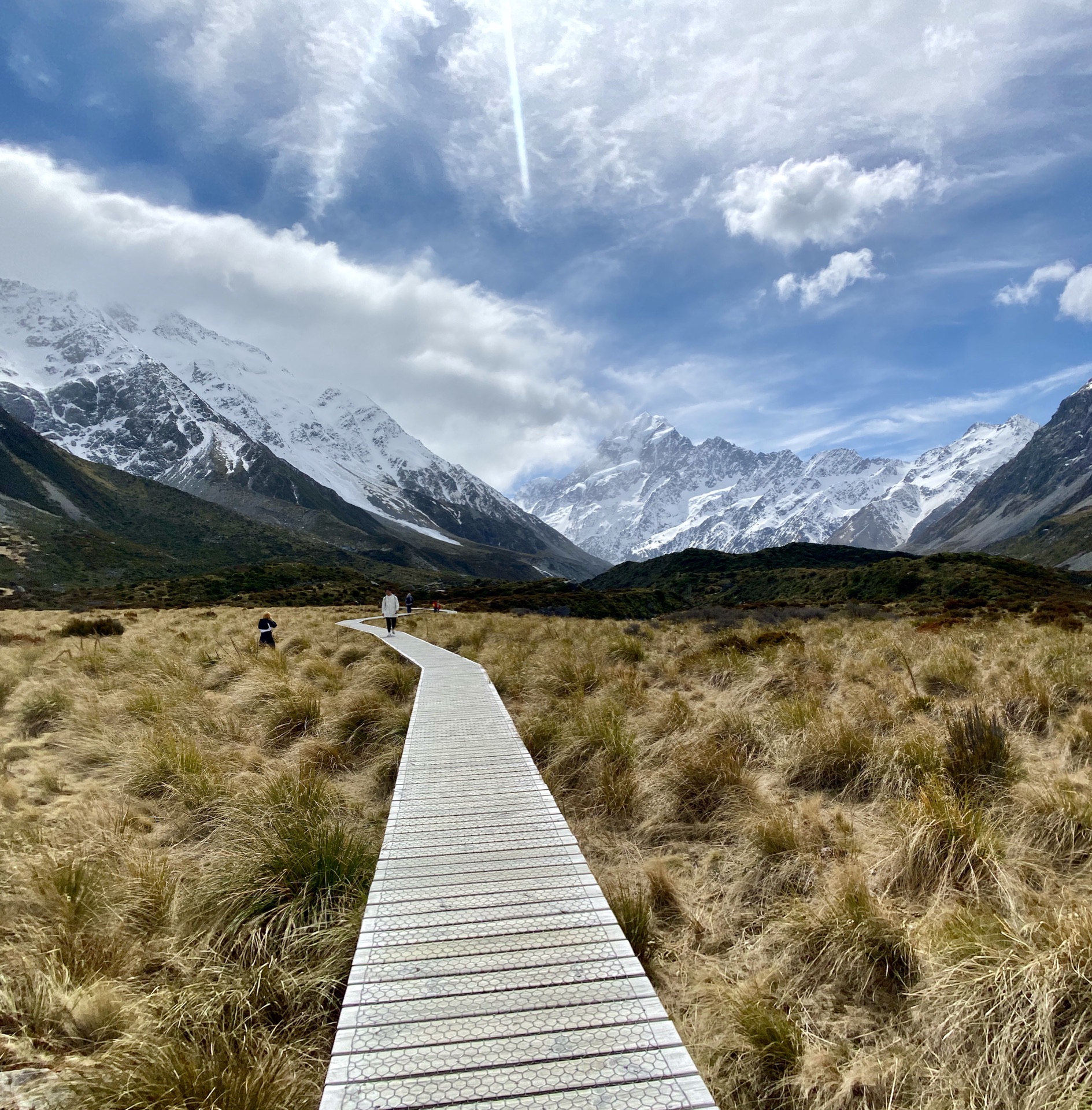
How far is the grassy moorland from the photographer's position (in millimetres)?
2889

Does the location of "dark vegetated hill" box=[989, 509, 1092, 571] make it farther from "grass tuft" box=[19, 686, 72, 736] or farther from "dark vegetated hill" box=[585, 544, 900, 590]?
"grass tuft" box=[19, 686, 72, 736]

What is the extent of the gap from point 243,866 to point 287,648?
41.3ft

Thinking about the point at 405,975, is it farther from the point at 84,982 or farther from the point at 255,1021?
the point at 84,982

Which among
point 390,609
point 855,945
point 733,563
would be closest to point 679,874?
point 855,945

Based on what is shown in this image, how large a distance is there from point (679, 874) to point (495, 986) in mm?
2390

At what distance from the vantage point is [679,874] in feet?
16.7

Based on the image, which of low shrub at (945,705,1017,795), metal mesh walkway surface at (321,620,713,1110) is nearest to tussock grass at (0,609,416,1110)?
metal mesh walkway surface at (321,620,713,1110)

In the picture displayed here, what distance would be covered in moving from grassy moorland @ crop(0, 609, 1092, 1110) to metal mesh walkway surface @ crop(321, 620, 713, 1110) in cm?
37

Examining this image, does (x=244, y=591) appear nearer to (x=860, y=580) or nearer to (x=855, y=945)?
(x=860, y=580)

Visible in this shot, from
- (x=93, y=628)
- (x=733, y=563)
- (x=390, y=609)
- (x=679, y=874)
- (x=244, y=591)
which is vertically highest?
(x=733, y=563)

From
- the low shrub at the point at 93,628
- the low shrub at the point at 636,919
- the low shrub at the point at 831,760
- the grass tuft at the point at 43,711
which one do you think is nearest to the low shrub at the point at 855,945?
the low shrub at the point at 636,919

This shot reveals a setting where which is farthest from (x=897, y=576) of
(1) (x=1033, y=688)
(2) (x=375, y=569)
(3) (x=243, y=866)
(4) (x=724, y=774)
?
(2) (x=375, y=569)

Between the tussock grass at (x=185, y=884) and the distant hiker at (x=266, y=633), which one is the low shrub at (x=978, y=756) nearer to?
the tussock grass at (x=185, y=884)

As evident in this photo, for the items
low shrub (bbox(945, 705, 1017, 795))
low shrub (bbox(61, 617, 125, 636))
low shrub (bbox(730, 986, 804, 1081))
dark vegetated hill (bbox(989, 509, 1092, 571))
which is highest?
dark vegetated hill (bbox(989, 509, 1092, 571))
